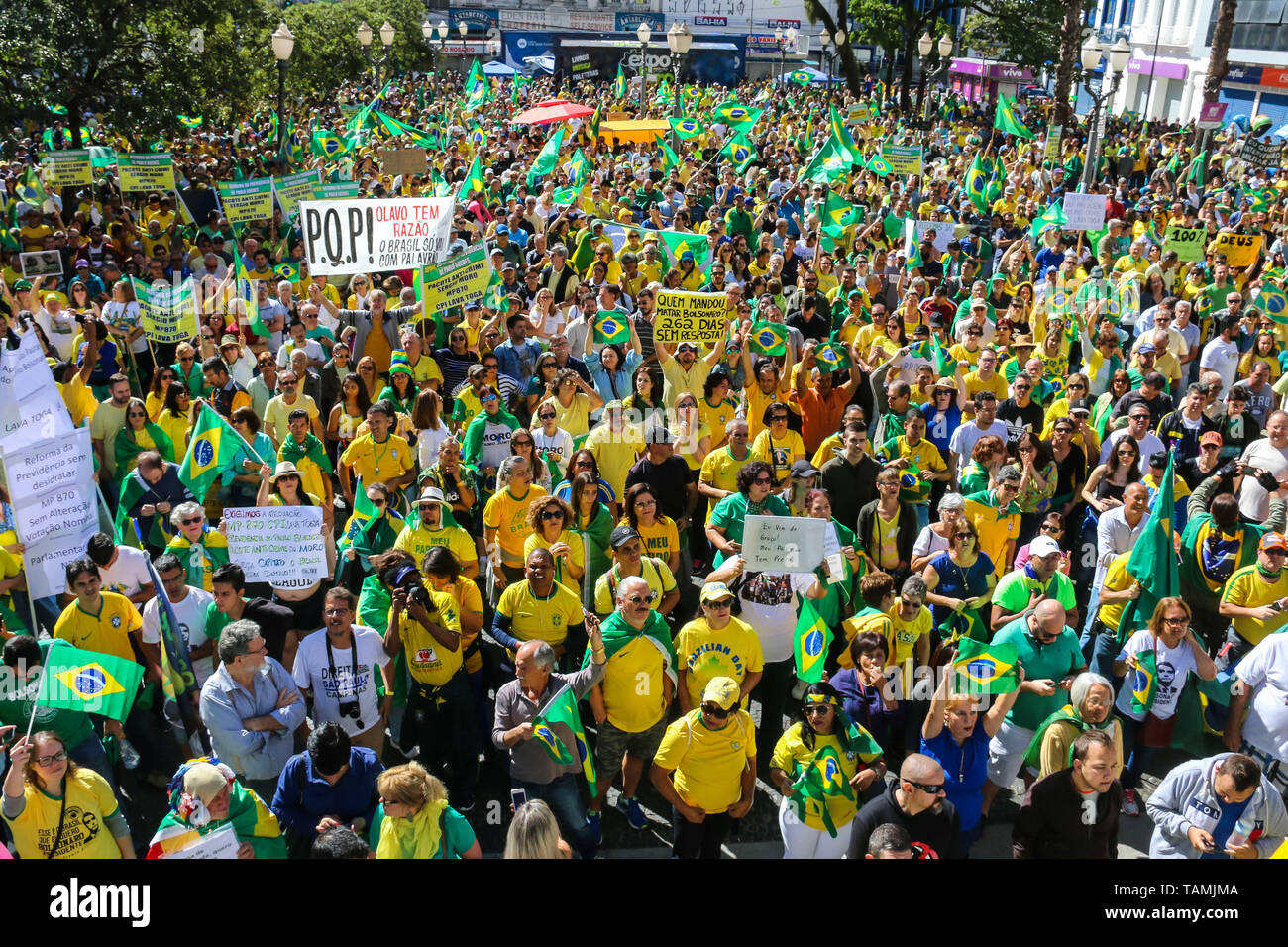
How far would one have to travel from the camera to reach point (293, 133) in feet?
93.5

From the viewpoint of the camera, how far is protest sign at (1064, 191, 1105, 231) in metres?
14.4

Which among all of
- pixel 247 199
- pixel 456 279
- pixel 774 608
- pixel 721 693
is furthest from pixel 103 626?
pixel 247 199

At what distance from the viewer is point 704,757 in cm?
505

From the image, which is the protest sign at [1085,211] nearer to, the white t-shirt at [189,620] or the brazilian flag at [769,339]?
the brazilian flag at [769,339]

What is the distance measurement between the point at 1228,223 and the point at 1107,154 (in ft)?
35.6

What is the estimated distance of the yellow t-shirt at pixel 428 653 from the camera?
572 cm

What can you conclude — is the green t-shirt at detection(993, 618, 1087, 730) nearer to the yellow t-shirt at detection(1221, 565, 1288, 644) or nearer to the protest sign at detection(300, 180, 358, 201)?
the yellow t-shirt at detection(1221, 565, 1288, 644)

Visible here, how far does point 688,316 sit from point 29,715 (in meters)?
5.87

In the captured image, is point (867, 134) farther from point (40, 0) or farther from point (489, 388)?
point (489, 388)

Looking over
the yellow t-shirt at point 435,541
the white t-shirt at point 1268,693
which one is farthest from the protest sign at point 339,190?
the white t-shirt at point 1268,693

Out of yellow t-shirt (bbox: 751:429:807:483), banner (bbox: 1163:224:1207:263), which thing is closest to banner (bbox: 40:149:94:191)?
yellow t-shirt (bbox: 751:429:807:483)

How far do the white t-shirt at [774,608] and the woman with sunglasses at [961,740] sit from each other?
3.18ft

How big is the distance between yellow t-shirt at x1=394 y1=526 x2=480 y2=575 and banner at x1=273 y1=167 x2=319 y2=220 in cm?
903

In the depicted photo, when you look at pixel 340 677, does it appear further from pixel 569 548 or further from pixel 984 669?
pixel 984 669
